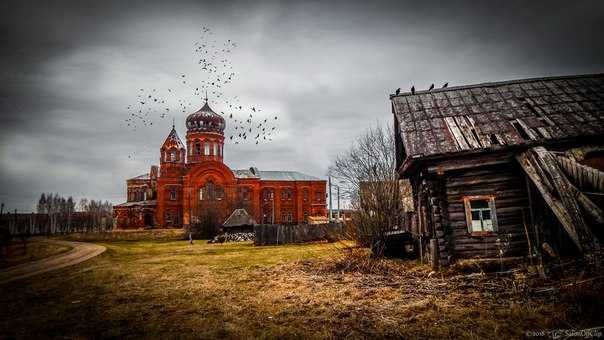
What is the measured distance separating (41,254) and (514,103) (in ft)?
91.8

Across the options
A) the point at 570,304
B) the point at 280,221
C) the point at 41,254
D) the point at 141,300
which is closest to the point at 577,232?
the point at 570,304

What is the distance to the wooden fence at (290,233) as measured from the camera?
28016 mm

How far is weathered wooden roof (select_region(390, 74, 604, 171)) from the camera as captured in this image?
10.1 metres

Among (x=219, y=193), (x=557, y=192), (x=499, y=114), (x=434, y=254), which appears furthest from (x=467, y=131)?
(x=219, y=193)

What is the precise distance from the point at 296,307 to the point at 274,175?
2016 inches

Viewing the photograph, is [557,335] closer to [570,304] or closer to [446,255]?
[570,304]

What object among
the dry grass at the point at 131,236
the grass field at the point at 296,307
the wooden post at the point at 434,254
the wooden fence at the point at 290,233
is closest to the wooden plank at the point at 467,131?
the wooden post at the point at 434,254

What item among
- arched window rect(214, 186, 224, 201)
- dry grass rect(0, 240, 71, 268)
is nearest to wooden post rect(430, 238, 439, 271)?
dry grass rect(0, 240, 71, 268)

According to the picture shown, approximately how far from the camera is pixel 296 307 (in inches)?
272

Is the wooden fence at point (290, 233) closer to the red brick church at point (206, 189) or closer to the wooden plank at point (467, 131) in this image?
the red brick church at point (206, 189)

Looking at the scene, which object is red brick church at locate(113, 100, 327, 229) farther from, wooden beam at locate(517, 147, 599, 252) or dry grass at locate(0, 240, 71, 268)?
wooden beam at locate(517, 147, 599, 252)

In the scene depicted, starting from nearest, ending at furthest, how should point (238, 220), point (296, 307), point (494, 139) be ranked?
1. point (296, 307)
2. point (494, 139)
3. point (238, 220)

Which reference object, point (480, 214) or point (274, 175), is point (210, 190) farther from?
point (480, 214)

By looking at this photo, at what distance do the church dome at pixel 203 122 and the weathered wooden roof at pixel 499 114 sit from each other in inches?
1662
